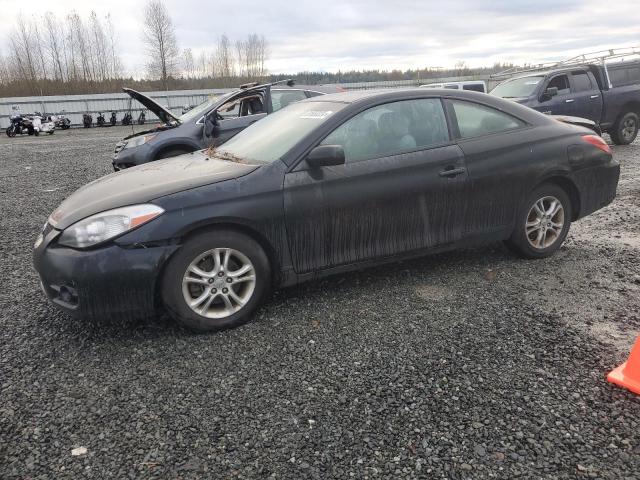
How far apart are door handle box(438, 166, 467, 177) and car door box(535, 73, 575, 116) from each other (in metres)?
7.74

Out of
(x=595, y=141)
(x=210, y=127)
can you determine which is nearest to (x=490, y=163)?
(x=595, y=141)

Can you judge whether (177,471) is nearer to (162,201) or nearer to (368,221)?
(162,201)

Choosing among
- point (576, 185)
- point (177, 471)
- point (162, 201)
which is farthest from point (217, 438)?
point (576, 185)

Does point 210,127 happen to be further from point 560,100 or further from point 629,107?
point 629,107

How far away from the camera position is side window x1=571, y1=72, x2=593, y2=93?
11.1 m

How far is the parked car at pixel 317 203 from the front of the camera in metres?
3.19

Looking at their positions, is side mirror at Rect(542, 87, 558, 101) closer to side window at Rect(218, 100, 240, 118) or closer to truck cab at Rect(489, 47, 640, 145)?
truck cab at Rect(489, 47, 640, 145)

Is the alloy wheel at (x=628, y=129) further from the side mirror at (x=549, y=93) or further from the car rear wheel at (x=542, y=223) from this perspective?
the car rear wheel at (x=542, y=223)

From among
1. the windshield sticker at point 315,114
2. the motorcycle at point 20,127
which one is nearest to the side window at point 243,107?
the windshield sticker at point 315,114

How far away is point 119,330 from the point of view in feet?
11.4

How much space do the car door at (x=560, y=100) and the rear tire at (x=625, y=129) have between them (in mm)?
1515

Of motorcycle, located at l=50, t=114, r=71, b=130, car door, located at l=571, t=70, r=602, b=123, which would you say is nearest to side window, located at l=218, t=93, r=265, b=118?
car door, located at l=571, t=70, r=602, b=123

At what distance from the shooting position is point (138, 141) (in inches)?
321

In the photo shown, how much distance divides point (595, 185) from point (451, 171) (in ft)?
5.20
